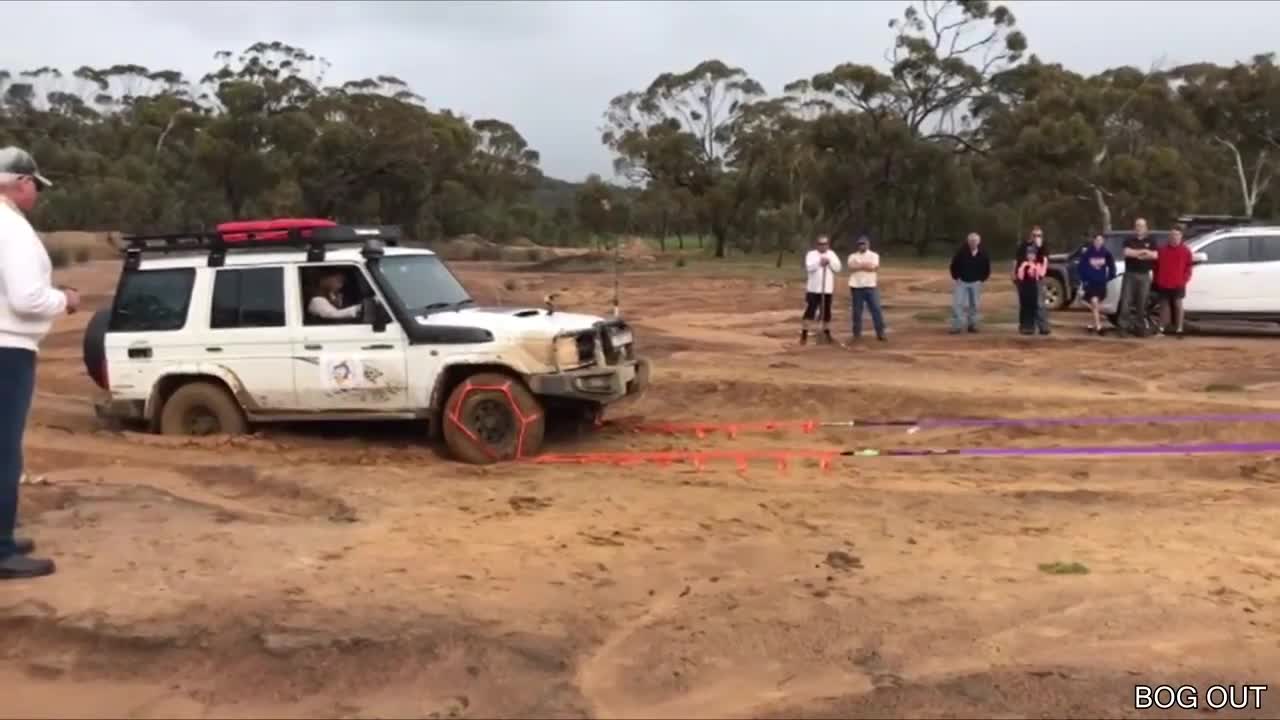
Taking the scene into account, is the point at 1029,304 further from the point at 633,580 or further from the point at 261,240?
the point at 633,580

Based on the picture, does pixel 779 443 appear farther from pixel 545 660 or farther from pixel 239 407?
pixel 545 660

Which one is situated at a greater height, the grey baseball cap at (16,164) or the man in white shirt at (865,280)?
the grey baseball cap at (16,164)

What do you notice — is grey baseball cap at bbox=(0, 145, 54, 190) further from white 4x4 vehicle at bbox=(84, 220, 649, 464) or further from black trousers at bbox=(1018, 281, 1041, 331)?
black trousers at bbox=(1018, 281, 1041, 331)

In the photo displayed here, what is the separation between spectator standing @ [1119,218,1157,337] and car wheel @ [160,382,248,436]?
13.5 metres

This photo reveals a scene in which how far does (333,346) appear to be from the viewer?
10.1 meters

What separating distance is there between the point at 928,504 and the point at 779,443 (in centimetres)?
288

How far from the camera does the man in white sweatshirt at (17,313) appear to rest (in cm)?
581

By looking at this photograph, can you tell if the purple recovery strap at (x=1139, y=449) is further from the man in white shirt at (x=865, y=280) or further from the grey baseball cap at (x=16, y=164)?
the man in white shirt at (x=865, y=280)

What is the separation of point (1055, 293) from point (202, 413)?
60.3ft

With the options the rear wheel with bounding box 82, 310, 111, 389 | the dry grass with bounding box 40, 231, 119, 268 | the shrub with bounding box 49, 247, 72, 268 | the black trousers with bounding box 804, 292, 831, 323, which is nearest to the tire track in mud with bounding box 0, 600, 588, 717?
the rear wheel with bounding box 82, 310, 111, 389

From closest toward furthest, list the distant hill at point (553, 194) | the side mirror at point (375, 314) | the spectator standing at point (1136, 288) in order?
the side mirror at point (375, 314) → the spectator standing at point (1136, 288) → the distant hill at point (553, 194)

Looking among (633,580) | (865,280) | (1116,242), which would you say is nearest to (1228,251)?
(1116,242)

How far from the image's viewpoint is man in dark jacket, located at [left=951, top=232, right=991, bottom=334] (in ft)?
63.1

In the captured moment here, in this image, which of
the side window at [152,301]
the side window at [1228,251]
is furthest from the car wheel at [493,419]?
the side window at [1228,251]
